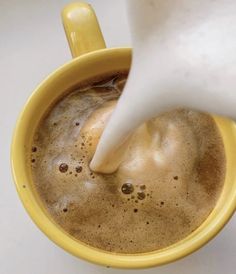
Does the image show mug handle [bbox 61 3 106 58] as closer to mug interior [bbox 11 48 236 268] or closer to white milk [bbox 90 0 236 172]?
mug interior [bbox 11 48 236 268]

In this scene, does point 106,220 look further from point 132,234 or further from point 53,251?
point 53,251

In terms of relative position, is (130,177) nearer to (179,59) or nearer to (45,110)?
(45,110)

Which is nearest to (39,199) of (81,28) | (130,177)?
(130,177)

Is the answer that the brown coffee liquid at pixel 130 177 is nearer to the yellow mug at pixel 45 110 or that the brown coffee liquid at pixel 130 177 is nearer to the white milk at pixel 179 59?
the yellow mug at pixel 45 110

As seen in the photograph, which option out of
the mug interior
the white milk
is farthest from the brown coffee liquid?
the white milk

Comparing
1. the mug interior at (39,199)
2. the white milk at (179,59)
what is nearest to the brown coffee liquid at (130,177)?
the mug interior at (39,199)

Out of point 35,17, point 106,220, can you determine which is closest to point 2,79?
point 35,17
